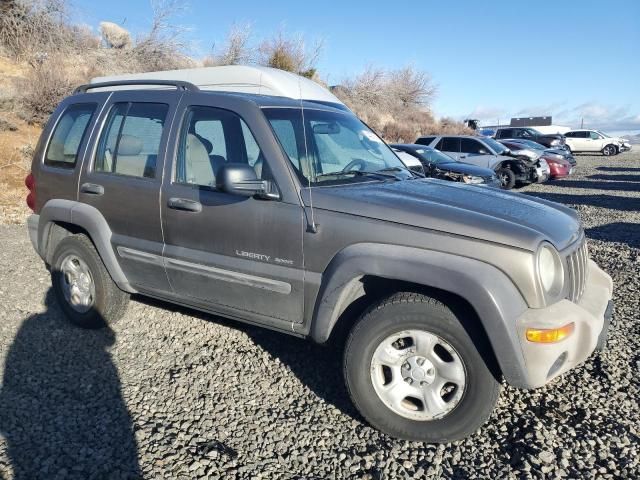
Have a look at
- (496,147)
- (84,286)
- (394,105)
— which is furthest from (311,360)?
(394,105)

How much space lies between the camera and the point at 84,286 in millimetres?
4371

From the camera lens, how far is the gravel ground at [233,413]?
272 centimetres

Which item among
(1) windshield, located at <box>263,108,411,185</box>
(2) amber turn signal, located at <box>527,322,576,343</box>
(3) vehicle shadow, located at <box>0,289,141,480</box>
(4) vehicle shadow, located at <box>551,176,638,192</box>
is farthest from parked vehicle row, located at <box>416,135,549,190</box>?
(3) vehicle shadow, located at <box>0,289,141,480</box>

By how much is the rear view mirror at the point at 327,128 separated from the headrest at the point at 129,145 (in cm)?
136

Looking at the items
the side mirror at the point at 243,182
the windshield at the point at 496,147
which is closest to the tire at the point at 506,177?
the windshield at the point at 496,147

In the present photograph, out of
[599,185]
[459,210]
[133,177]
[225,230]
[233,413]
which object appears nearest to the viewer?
[459,210]

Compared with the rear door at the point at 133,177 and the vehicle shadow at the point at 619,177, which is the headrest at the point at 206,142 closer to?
the rear door at the point at 133,177

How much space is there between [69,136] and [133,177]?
1.02 meters

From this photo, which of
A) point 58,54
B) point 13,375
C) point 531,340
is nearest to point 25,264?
point 13,375

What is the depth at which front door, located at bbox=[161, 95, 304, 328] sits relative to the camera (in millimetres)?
3180

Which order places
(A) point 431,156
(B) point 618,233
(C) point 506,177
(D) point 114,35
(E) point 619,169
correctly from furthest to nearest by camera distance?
(E) point 619,169 → (D) point 114,35 → (C) point 506,177 → (A) point 431,156 → (B) point 618,233

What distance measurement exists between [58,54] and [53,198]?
15.4 m

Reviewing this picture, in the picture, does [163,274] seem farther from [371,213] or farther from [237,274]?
[371,213]

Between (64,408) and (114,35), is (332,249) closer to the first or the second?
(64,408)
